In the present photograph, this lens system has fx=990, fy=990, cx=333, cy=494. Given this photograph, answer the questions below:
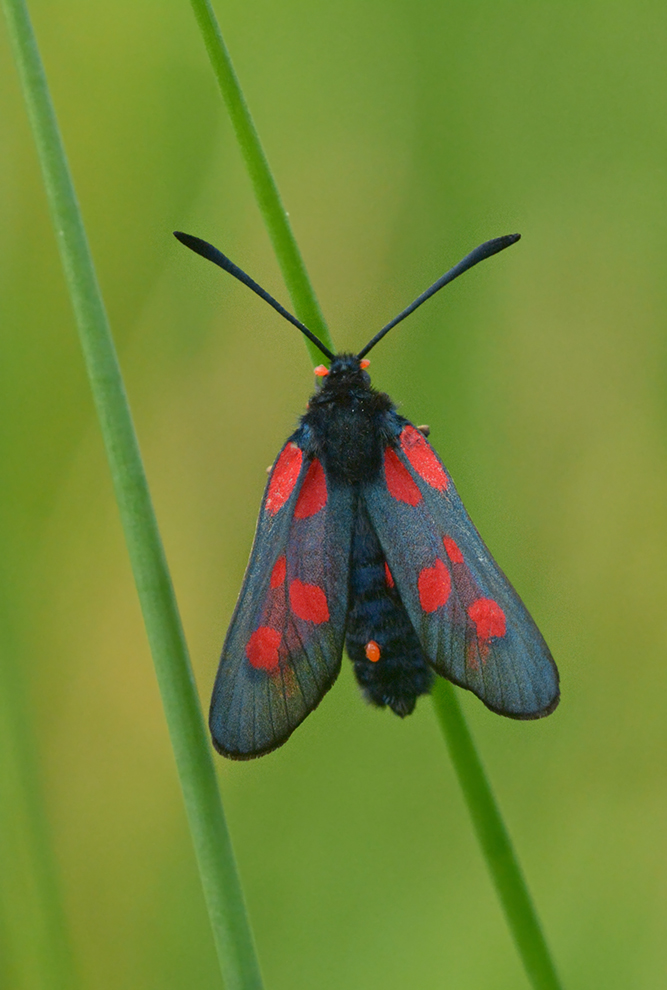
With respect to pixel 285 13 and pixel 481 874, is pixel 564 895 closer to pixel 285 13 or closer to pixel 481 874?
pixel 481 874

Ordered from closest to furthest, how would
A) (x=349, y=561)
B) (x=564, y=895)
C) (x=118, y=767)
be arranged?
(x=349, y=561), (x=564, y=895), (x=118, y=767)

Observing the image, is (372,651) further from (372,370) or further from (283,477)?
(372,370)

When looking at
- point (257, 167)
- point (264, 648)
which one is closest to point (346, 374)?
point (264, 648)

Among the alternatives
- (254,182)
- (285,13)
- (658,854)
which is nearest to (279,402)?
(285,13)

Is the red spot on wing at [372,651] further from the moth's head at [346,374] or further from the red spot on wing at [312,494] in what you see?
the moth's head at [346,374]

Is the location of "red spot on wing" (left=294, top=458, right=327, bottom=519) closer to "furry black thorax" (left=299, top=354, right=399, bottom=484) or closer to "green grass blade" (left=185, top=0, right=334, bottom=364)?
"furry black thorax" (left=299, top=354, right=399, bottom=484)

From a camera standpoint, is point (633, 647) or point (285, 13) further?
point (285, 13)

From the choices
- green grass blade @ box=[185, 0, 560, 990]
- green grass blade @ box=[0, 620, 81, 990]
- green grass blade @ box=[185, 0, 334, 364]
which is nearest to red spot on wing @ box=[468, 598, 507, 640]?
green grass blade @ box=[185, 0, 560, 990]
